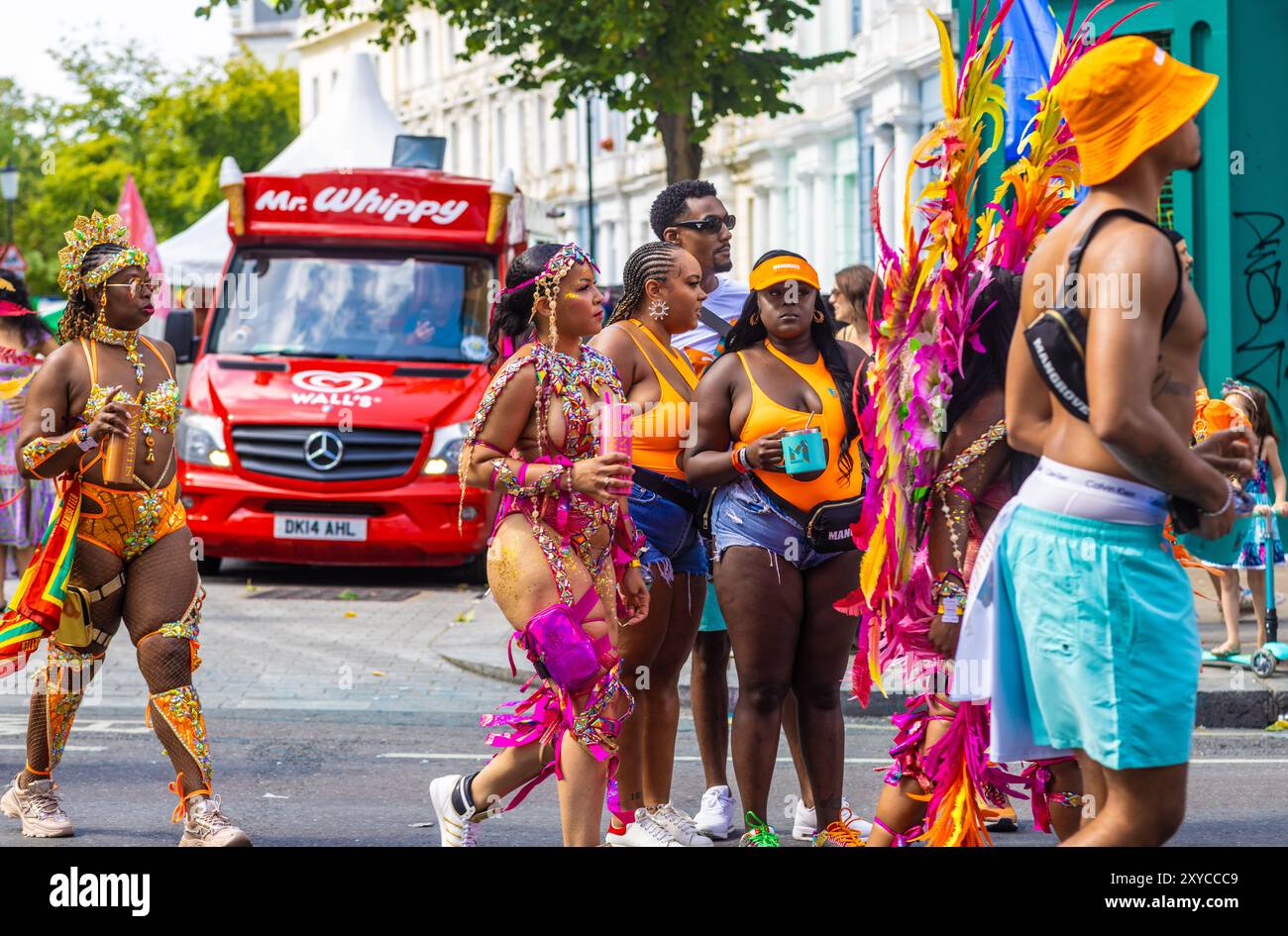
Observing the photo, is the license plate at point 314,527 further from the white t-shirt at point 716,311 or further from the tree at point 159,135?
the tree at point 159,135

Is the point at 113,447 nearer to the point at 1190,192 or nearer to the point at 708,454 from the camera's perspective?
the point at 708,454

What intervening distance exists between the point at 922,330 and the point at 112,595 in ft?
8.56

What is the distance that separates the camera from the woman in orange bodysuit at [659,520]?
6.36 meters

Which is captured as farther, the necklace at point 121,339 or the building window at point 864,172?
the building window at point 864,172

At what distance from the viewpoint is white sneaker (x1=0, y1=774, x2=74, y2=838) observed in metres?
6.35

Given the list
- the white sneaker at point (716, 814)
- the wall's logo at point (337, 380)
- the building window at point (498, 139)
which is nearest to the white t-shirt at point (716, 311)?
the white sneaker at point (716, 814)

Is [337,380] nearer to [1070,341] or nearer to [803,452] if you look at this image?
[803,452]

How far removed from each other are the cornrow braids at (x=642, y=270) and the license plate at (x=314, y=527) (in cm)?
763

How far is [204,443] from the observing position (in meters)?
14.1

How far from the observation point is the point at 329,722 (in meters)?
9.04

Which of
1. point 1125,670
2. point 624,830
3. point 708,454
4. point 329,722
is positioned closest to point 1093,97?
point 1125,670
